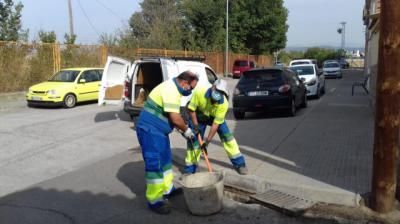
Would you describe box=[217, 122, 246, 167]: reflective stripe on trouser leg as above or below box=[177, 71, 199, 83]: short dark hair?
below

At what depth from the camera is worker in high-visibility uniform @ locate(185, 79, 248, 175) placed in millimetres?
7016

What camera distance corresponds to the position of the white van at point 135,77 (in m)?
13.1

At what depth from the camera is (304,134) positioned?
432 inches

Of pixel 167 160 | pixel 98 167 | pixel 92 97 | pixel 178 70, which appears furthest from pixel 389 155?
pixel 92 97

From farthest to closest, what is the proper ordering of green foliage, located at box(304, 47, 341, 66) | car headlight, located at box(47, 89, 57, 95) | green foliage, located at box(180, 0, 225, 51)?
1. green foliage, located at box(304, 47, 341, 66)
2. green foliage, located at box(180, 0, 225, 51)
3. car headlight, located at box(47, 89, 57, 95)

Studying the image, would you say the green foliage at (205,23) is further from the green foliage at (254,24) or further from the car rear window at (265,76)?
the car rear window at (265,76)

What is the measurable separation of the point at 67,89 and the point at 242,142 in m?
10.3

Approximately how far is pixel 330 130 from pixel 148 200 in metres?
6.56

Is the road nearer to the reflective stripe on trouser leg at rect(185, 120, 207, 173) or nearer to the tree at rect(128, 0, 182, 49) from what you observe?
the reflective stripe on trouser leg at rect(185, 120, 207, 173)

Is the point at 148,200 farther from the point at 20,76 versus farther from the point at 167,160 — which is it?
the point at 20,76

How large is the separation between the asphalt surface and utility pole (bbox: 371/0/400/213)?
712 millimetres

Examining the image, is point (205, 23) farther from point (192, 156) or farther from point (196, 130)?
point (196, 130)

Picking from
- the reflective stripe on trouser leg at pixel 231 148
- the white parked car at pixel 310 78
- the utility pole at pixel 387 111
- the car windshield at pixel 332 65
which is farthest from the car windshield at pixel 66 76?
the car windshield at pixel 332 65

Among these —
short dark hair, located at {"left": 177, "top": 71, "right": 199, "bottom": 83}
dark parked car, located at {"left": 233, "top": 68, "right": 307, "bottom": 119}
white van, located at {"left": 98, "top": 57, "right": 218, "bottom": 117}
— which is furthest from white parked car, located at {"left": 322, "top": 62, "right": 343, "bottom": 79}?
short dark hair, located at {"left": 177, "top": 71, "right": 199, "bottom": 83}
